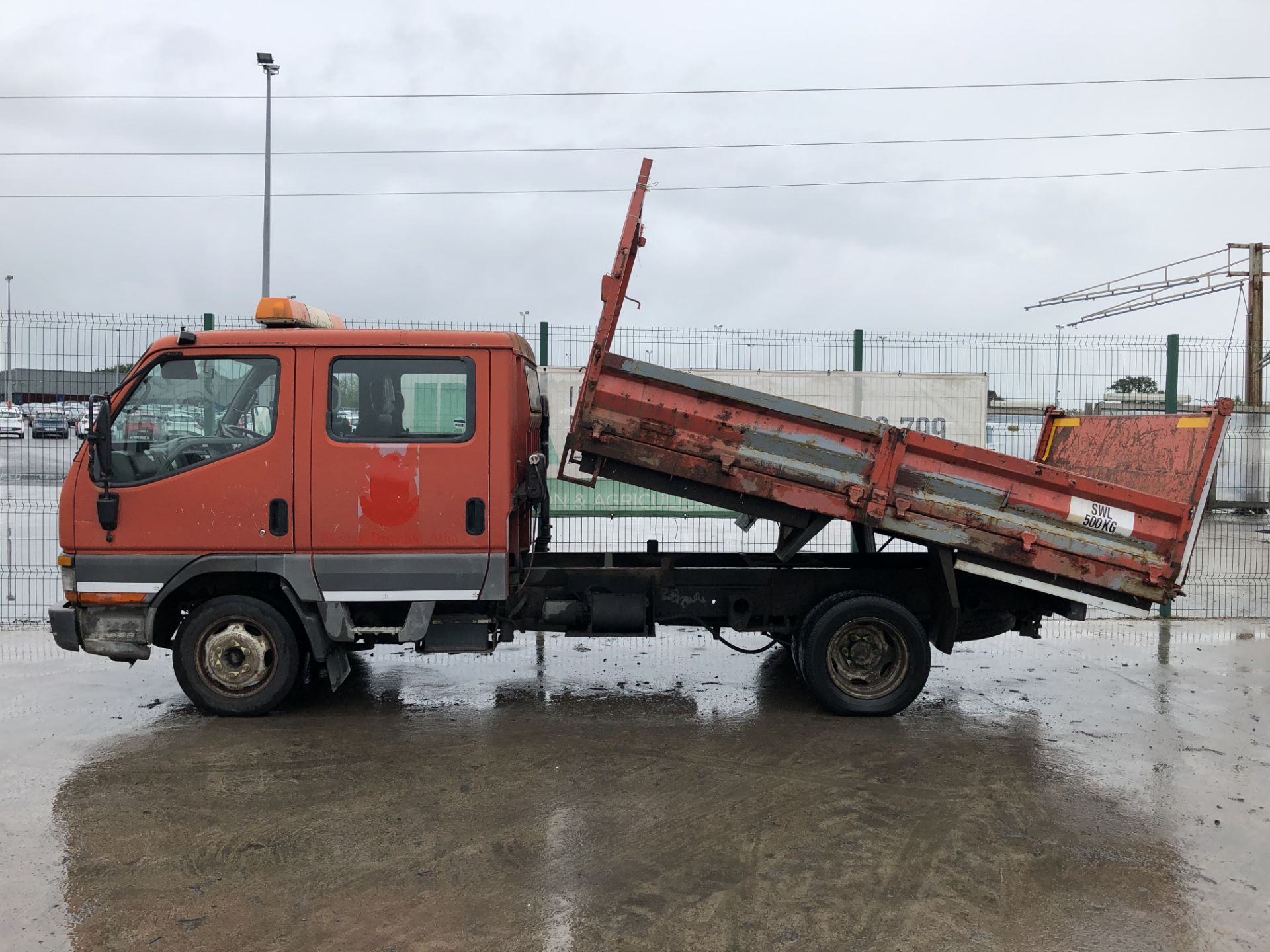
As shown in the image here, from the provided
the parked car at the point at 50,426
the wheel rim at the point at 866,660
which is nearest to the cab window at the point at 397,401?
the wheel rim at the point at 866,660

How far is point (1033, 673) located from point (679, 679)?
2.84 metres

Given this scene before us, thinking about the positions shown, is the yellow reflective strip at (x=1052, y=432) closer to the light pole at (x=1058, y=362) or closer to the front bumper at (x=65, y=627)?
the light pole at (x=1058, y=362)

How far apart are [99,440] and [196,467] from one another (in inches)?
21.8

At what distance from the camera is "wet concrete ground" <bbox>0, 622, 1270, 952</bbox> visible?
357 cm

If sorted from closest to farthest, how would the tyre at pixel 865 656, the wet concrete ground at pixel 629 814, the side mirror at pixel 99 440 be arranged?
the wet concrete ground at pixel 629 814 → the side mirror at pixel 99 440 → the tyre at pixel 865 656

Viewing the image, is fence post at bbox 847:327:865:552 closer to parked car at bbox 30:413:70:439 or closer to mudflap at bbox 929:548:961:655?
mudflap at bbox 929:548:961:655

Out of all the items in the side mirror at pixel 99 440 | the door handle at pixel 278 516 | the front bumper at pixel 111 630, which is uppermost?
the side mirror at pixel 99 440

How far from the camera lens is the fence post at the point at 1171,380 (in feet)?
31.4

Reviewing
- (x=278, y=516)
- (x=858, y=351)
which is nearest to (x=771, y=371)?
(x=858, y=351)

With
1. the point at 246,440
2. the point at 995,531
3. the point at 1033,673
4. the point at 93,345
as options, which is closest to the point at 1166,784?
the point at 995,531

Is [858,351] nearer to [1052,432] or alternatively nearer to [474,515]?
[1052,432]

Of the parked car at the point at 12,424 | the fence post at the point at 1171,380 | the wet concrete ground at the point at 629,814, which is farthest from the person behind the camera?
the fence post at the point at 1171,380

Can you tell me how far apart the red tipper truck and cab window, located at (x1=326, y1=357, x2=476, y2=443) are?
13 millimetres

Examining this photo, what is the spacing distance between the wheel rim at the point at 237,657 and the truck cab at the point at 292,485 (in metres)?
0.02
